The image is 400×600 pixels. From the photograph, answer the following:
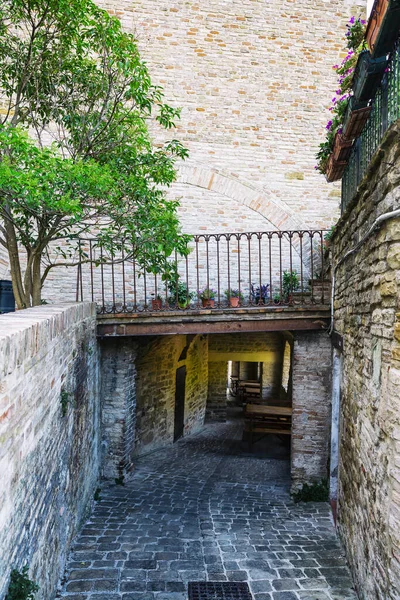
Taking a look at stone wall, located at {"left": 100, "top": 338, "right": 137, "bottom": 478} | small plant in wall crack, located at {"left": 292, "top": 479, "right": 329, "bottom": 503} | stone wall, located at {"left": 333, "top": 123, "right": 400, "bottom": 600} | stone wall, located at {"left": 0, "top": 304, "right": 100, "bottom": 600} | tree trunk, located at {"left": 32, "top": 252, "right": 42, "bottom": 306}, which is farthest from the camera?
A: stone wall, located at {"left": 100, "top": 338, "right": 137, "bottom": 478}

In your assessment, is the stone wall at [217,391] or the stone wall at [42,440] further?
the stone wall at [217,391]

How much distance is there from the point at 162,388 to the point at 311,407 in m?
3.76

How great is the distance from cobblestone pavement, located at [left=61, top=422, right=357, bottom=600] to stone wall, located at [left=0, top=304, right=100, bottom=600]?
1.58 ft

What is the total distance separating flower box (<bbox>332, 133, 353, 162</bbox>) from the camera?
4.46 m

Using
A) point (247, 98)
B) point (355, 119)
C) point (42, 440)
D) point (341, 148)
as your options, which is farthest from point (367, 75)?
point (247, 98)

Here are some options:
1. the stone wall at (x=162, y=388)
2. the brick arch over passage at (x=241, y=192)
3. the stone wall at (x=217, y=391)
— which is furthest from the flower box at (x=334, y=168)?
the stone wall at (x=217, y=391)

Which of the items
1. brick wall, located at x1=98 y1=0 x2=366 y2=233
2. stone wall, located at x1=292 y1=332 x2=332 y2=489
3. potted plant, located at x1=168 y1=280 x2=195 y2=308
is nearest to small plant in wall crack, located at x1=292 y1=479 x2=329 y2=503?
stone wall, located at x1=292 y1=332 x2=332 y2=489

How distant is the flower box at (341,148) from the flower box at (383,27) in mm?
1445

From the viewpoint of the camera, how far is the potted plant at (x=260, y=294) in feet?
23.8

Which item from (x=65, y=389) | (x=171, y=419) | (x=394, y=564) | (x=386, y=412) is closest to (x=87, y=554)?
(x=65, y=389)

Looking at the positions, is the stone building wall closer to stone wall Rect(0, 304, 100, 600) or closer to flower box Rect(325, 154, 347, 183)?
flower box Rect(325, 154, 347, 183)

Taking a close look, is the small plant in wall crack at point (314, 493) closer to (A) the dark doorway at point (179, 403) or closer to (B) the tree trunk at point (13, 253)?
(A) the dark doorway at point (179, 403)

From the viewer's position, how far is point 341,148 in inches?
181

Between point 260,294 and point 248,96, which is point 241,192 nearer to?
point 248,96
